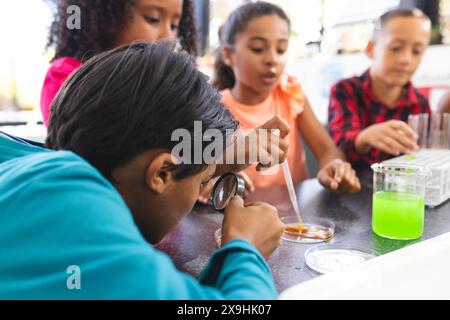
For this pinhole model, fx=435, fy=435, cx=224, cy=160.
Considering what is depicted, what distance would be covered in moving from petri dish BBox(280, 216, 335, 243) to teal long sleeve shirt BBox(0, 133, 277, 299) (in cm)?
37

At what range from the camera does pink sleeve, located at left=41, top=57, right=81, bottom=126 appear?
4.41ft

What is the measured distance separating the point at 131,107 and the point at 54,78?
2.73ft

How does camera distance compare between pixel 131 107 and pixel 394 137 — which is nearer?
pixel 131 107

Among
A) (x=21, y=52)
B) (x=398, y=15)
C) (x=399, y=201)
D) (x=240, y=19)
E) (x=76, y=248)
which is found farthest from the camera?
(x=21, y=52)

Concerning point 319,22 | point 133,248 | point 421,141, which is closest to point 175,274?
point 133,248

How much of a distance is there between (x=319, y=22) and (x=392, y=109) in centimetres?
173

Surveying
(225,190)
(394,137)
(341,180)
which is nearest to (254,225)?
(225,190)

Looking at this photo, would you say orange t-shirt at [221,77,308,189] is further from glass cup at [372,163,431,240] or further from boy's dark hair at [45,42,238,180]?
boy's dark hair at [45,42,238,180]

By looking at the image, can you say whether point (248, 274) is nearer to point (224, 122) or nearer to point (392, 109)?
point (224, 122)

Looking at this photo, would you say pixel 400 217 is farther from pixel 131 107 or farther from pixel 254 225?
pixel 131 107

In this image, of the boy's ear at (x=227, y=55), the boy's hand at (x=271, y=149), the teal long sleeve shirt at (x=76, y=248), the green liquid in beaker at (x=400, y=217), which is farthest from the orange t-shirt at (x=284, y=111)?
the teal long sleeve shirt at (x=76, y=248)

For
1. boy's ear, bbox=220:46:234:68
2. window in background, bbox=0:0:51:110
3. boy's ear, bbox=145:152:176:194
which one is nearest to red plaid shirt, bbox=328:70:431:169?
boy's ear, bbox=220:46:234:68

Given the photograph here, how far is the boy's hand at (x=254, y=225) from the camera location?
69 centimetres

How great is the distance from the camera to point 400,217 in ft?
2.98
